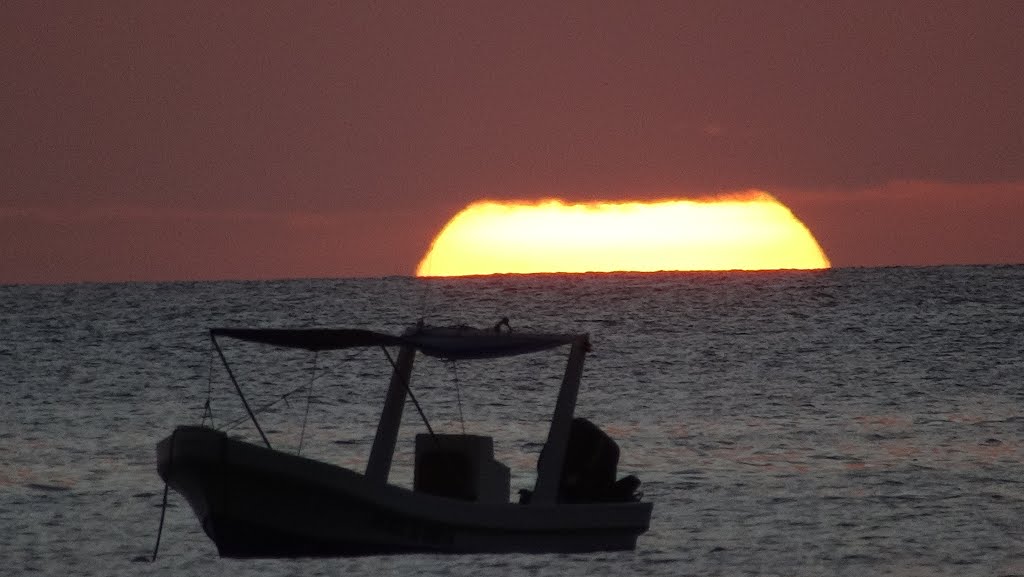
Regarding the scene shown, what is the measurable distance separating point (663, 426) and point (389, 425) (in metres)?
27.8

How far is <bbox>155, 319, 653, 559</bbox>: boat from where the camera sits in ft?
83.5

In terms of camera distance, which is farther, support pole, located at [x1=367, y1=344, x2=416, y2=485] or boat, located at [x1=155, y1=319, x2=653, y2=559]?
support pole, located at [x1=367, y1=344, x2=416, y2=485]

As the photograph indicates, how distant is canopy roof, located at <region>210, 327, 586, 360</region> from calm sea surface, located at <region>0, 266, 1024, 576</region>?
13.6ft

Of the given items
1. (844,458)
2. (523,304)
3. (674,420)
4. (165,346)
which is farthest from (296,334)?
(523,304)

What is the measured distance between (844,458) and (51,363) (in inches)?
2207

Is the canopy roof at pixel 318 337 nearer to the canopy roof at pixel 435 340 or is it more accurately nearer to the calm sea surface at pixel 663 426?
the canopy roof at pixel 435 340

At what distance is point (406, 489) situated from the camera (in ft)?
86.7

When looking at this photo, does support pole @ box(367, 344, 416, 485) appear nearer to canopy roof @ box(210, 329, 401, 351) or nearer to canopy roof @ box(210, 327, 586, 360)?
canopy roof @ box(210, 327, 586, 360)

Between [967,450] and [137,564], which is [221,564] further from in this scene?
[967,450]

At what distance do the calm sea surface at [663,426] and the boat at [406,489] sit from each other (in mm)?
2072

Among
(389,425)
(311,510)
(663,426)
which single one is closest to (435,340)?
(389,425)

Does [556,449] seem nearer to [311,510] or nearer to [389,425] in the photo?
[389,425]

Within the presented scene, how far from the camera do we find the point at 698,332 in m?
113

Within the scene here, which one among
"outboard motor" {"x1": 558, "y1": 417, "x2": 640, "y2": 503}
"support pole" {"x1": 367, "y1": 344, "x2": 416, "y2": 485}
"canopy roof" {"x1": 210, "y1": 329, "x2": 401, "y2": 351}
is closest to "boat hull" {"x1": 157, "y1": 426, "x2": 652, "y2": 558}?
"outboard motor" {"x1": 558, "y1": 417, "x2": 640, "y2": 503}
